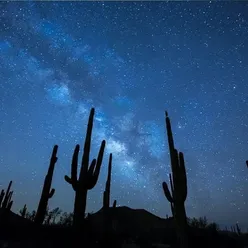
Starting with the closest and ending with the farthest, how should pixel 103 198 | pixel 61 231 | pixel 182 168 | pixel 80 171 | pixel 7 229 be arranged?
pixel 80 171 → pixel 182 168 → pixel 61 231 → pixel 7 229 → pixel 103 198

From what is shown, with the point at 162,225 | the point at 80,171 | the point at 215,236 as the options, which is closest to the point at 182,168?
the point at 80,171

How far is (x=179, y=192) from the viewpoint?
9250 mm

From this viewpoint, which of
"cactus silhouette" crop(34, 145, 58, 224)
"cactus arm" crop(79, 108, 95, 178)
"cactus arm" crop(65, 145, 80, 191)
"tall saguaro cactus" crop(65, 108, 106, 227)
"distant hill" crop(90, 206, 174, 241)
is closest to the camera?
"tall saguaro cactus" crop(65, 108, 106, 227)

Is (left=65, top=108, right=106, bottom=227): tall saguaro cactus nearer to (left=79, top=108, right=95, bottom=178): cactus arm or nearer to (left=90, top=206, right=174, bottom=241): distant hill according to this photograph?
(left=79, top=108, right=95, bottom=178): cactus arm

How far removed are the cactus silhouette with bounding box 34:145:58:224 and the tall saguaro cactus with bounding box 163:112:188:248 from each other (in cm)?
581

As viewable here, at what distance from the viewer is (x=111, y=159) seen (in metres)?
17.0

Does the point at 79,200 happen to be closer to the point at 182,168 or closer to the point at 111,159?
the point at 182,168

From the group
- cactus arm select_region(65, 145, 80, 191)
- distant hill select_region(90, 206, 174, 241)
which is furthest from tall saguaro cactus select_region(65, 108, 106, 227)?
distant hill select_region(90, 206, 174, 241)

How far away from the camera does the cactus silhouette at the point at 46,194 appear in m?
11.0

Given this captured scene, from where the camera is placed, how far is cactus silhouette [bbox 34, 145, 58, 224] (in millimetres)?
10969

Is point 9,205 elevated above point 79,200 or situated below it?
above

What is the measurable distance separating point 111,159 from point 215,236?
9122 mm

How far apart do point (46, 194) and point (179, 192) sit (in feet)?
21.3

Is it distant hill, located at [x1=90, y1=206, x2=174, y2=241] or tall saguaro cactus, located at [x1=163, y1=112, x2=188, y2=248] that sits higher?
distant hill, located at [x1=90, y1=206, x2=174, y2=241]
